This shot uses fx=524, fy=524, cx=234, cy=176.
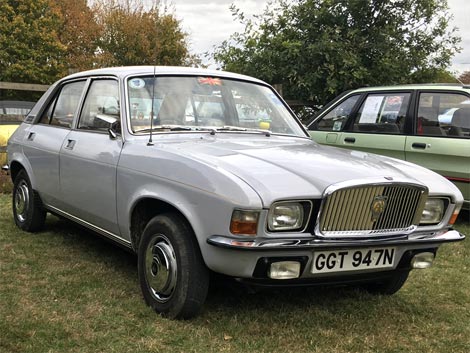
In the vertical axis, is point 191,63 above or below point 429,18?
below

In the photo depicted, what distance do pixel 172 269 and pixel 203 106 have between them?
1444 millimetres

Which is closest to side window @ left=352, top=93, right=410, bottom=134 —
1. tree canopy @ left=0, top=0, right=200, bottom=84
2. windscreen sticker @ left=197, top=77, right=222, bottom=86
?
windscreen sticker @ left=197, top=77, right=222, bottom=86

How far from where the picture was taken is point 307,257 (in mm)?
2875

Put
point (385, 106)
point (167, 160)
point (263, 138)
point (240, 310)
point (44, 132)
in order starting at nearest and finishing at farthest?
point (167, 160)
point (240, 310)
point (263, 138)
point (44, 132)
point (385, 106)

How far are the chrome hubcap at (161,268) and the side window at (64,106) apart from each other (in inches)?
72.7

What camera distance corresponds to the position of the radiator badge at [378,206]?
3025mm

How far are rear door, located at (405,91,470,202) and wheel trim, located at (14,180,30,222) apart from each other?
4.37m

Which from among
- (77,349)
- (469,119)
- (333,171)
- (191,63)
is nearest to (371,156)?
(333,171)

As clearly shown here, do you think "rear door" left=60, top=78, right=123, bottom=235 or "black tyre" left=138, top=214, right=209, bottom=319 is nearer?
"black tyre" left=138, top=214, right=209, bottom=319

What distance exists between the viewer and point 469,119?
600 centimetres

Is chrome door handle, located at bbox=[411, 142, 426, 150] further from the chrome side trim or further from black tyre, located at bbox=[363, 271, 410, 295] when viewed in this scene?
the chrome side trim

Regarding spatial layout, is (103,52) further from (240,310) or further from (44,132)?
(240,310)

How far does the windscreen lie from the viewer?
389cm

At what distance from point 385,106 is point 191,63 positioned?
68.2 ft
